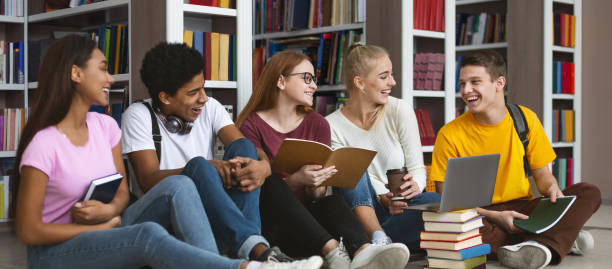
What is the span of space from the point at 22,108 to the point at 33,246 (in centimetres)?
241

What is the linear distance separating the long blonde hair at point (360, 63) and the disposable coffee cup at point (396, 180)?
44cm

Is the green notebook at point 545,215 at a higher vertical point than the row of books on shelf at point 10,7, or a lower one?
lower

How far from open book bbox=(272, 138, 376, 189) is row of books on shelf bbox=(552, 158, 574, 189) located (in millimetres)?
3232

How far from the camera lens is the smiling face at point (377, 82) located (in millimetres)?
3137

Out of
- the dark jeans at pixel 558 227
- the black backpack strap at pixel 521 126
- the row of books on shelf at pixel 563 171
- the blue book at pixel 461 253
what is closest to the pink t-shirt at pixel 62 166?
the blue book at pixel 461 253

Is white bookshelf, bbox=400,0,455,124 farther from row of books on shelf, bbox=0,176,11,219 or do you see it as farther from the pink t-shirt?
row of books on shelf, bbox=0,176,11,219

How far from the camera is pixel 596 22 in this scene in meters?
5.65

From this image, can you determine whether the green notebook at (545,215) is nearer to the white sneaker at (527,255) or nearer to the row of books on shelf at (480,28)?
the white sneaker at (527,255)

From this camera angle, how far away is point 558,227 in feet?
9.15

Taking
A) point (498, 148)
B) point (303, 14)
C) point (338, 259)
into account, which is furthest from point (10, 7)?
point (498, 148)

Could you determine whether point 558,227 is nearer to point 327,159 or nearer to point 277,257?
point 327,159

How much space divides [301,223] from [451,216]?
1.74 feet

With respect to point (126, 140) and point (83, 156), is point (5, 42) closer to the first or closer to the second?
point (126, 140)

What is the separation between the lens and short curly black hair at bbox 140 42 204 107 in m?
2.54
